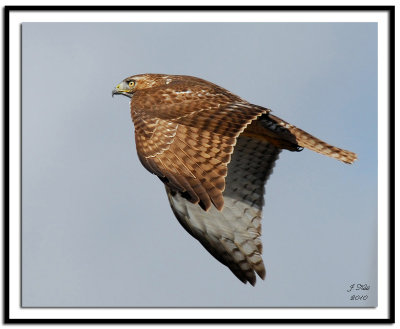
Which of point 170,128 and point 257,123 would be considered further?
point 257,123

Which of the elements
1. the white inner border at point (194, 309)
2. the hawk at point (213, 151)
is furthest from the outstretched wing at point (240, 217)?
the white inner border at point (194, 309)

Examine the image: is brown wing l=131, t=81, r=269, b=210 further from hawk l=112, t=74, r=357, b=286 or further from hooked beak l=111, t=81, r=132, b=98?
hooked beak l=111, t=81, r=132, b=98

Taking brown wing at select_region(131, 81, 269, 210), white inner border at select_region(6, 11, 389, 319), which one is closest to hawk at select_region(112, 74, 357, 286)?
brown wing at select_region(131, 81, 269, 210)
